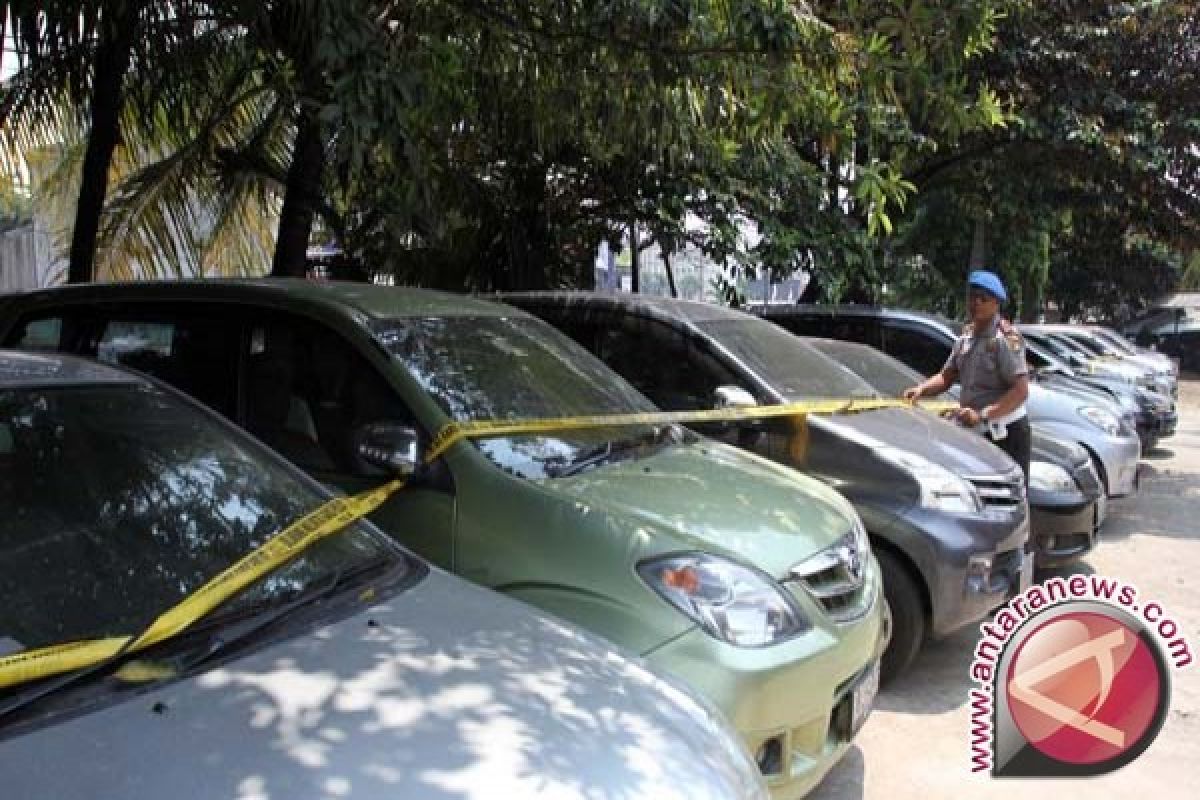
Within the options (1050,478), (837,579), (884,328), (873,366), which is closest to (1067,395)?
(884,328)

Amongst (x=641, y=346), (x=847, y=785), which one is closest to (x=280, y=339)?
(x=641, y=346)

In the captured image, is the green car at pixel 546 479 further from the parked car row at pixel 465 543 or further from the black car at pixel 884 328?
the black car at pixel 884 328

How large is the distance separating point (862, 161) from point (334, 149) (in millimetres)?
6986

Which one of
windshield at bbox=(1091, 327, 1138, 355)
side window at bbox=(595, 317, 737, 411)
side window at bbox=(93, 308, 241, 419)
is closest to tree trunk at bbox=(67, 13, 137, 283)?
side window at bbox=(93, 308, 241, 419)

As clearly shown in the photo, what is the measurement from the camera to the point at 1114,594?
13.2ft

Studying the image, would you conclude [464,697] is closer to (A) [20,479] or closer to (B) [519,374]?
A: (A) [20,479]

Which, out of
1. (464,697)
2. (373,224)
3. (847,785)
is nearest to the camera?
(464,697)

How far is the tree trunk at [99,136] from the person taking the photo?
654 cm

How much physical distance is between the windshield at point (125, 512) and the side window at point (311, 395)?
76cm

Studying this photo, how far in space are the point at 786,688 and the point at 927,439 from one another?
2.40 m

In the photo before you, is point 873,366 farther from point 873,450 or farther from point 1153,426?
point 1153,426

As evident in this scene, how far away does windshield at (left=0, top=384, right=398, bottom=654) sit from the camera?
2.03 meters

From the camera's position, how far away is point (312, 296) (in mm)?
3752

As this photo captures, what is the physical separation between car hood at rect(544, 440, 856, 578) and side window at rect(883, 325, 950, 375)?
4.41 meters
